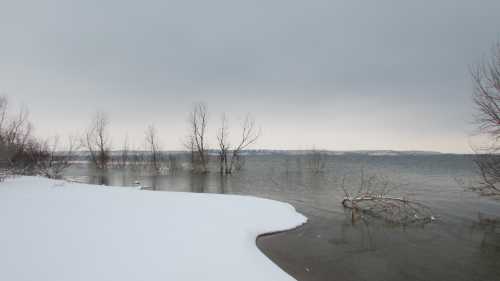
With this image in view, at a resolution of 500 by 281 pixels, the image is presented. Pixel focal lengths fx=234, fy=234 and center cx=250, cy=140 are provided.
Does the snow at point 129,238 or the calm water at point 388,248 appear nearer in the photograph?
the snow at point 129,238

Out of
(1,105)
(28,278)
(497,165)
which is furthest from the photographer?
(1,105)

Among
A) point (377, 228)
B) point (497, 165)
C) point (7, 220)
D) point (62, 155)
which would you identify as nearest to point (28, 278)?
point (7, 220)

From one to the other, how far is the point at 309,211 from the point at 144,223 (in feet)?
25.2

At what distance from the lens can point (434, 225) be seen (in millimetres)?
9258

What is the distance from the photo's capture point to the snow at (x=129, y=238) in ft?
14.1

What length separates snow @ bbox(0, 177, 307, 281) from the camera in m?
4.29

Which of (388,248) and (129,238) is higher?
(129,238)

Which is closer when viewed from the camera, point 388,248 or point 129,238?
point 129,238

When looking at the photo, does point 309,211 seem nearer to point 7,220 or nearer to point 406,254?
point 406,254

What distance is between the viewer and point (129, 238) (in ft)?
18.9

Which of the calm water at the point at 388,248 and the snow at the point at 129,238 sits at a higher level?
the snow at the point at 129,238

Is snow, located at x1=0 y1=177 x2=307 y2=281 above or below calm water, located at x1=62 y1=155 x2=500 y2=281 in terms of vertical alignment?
→ above

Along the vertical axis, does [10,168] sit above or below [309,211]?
above

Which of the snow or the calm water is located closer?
the snow
